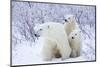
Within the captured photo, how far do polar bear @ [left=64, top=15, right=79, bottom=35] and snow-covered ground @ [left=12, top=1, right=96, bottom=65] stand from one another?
0.05 m

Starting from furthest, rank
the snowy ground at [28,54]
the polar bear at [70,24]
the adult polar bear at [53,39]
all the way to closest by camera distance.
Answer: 1. the polar bear at [70,24]
2. the adult polar bear at [53,39]
3. the snowy ground at [28,54]

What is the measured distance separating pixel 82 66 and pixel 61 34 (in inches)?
19.5

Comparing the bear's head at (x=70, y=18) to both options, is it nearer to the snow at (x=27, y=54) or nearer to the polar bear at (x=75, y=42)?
the polar bear at (x=75, y=42)

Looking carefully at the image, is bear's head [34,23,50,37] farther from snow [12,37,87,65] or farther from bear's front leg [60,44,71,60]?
bear's front leg [60,44,71,60]

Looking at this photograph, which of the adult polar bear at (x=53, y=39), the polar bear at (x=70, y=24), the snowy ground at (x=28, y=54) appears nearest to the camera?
the snowy ground at (x=28, y=54)

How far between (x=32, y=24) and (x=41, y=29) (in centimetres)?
12

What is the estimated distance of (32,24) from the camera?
221 cm

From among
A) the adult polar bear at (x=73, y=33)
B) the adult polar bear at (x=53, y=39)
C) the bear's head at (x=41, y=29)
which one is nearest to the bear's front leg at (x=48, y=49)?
the adult polar bear at (x=53, y=39)

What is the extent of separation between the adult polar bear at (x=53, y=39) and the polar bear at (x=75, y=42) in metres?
0.07

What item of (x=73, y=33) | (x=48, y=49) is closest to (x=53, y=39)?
(x=48, y=49)

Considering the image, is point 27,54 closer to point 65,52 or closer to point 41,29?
point 41,29

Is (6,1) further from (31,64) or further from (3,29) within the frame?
(31,64)

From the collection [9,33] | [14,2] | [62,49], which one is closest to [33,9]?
[14,2]

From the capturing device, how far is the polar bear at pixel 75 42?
2.37m
